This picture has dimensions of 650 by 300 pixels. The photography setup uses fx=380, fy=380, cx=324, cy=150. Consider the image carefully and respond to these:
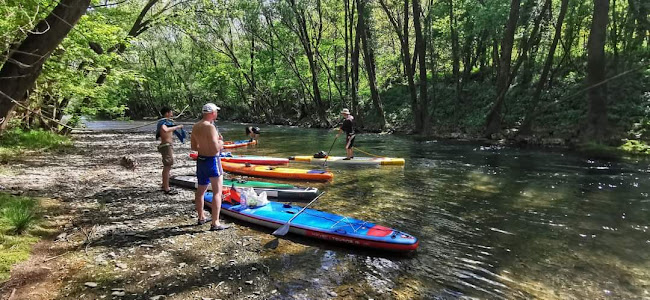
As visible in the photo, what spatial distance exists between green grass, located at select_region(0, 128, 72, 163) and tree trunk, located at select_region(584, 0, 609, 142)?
20096mm

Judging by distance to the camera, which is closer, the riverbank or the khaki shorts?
the riverbank

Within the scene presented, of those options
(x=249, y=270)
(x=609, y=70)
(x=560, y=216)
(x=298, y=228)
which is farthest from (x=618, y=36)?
(x=249, y=270)

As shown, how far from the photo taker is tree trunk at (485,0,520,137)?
16516 mm

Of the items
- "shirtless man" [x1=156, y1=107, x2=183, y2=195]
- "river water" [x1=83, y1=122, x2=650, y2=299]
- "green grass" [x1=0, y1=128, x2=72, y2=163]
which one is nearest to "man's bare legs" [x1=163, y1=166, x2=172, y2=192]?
"shirtless man" [x1=156, y1=107, x2=183, y2=195]

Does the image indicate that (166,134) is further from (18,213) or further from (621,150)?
(621,150)

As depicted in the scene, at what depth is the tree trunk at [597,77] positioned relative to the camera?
49.2 ft

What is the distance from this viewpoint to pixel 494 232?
20.5 ft

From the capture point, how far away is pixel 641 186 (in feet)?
30.7

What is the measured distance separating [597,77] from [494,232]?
12907 mm

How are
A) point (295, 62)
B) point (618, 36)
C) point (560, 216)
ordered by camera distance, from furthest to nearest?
point (295, 62), point (618, 36), point (560, 216)

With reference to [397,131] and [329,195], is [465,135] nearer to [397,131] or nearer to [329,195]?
[397,131]

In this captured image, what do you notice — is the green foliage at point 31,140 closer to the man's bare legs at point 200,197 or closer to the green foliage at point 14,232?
the green foliage at point 14,232

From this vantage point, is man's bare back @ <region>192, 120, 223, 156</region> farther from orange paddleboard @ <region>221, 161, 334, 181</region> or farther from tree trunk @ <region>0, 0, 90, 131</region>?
orange paddleboard @ <region>221, 161, 334, 181</region>

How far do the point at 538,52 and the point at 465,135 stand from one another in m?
6.75
